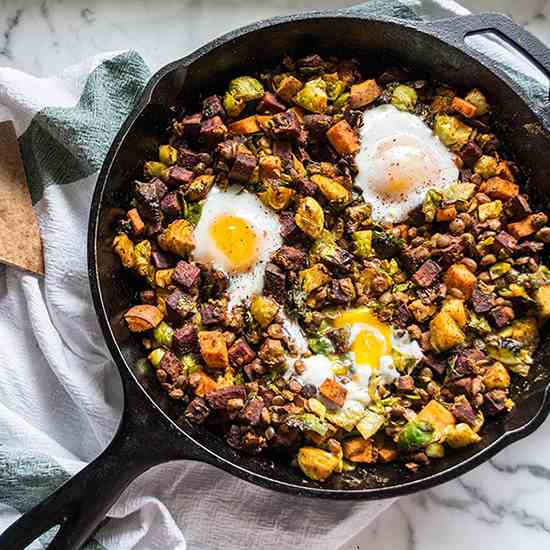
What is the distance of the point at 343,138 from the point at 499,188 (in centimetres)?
57

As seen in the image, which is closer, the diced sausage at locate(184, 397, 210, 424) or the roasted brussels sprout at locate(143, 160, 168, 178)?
the diced sausage at locate(184, 397, 210, 424)

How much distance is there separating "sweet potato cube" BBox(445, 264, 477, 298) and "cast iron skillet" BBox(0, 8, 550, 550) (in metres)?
0.34

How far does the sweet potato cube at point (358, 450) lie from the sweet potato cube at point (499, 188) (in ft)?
3.14

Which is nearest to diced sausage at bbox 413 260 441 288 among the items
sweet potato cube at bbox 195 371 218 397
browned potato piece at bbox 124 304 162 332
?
sweet potato cube at bbox 195 371 218 397

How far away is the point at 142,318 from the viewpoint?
3.39 meters

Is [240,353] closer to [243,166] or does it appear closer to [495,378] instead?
[243,166]

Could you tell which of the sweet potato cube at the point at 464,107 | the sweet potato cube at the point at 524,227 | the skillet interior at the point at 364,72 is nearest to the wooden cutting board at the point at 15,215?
the skillet interior at the point at 364,72

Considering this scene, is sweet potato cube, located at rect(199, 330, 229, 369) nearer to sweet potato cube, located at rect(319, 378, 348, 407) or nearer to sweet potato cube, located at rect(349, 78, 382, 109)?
sweet potato cube, located at rect(319, 378, 348, 407)

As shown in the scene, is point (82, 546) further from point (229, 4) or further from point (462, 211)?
point (229, 4)

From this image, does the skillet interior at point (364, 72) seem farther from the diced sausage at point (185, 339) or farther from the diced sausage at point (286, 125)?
the diced sausage at point (286, 125)

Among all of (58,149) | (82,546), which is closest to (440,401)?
(82,546)

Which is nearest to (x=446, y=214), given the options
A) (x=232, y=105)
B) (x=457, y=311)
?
(x=457, y=311)

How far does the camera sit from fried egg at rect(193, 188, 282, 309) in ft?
11.4

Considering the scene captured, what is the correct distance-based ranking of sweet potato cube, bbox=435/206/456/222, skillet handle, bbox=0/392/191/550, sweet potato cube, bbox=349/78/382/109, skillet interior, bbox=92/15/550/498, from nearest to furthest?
skillet handle, bbox=0/392/191/550
skillet interior, bbox=92/15/550/498
sweet potato cube, bbox=435/206/456/222
sweet potato cube, bbox=349/78/382/109
